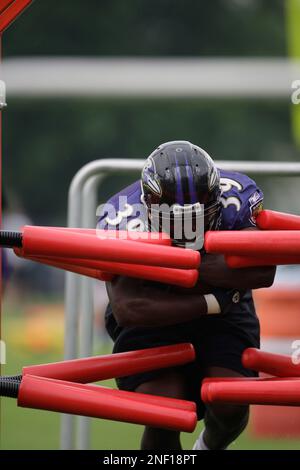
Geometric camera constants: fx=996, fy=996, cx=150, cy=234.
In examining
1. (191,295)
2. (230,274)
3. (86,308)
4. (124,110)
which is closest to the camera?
(230,274)

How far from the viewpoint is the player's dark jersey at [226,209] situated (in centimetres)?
351

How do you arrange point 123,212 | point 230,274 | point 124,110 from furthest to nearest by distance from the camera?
1. point 124,110
2. point 123,212
3. point 230,274

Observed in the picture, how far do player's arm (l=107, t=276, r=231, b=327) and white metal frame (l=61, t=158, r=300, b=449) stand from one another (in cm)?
97

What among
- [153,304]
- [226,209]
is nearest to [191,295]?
[153,304]

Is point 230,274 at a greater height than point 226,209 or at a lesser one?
lesser

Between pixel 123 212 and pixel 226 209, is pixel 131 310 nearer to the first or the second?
pixel 123 212

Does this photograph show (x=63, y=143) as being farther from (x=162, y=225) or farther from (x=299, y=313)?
(x=162, y=225)

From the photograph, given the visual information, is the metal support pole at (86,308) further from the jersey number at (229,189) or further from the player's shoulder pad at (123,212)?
the jersey number at (229,189)

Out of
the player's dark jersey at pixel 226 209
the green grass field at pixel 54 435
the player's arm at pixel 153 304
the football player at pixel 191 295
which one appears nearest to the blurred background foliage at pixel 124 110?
the green grass field at pixel 54 435

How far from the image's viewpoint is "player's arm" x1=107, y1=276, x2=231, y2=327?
3.36 metres

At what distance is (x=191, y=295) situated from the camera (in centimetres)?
343

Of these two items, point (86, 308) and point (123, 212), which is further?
point (86, 308)

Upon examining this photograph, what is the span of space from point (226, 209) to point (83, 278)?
1092mm
